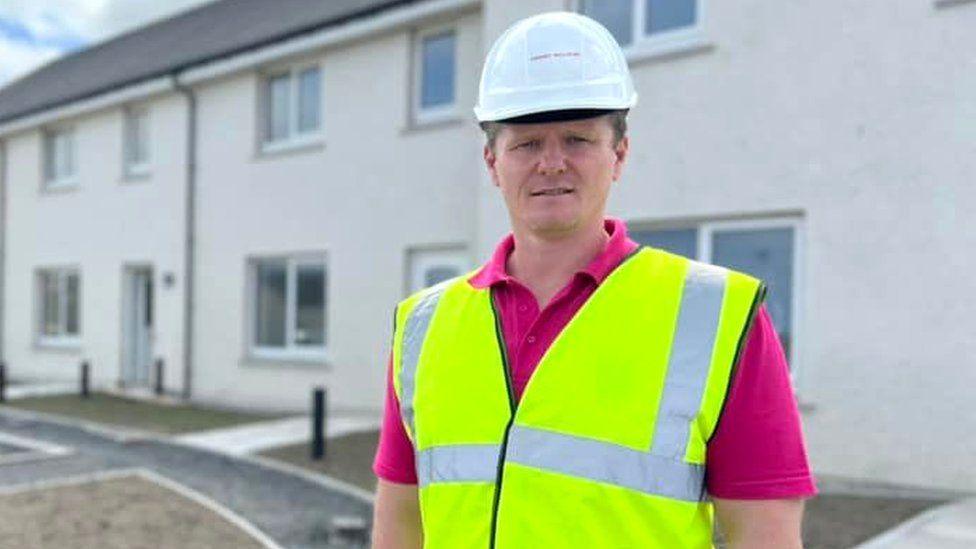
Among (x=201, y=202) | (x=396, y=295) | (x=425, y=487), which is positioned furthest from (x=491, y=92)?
(x=201, y=202)

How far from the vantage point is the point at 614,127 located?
1.55m

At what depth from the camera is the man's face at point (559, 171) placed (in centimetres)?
151

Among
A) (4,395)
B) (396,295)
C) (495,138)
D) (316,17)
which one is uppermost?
(316,17)

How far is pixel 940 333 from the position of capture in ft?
20.0

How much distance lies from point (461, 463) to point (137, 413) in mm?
11037

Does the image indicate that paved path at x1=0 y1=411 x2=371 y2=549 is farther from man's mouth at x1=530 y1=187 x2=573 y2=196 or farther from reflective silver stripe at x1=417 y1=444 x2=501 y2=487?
man's mouth at x1=530 y1=187 x2=573 y2=196

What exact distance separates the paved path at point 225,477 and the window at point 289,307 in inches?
110

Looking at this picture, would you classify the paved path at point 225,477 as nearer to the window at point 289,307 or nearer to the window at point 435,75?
the window at point 289,307

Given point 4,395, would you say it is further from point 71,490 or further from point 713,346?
point 713,346

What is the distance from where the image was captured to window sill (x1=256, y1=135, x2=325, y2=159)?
1121 cm

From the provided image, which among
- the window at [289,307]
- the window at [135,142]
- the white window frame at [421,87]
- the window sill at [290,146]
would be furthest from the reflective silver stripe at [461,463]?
the window at [135,142]

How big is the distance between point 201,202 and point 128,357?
11.7 feet

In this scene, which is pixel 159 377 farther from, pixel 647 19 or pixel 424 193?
pixel 647 19

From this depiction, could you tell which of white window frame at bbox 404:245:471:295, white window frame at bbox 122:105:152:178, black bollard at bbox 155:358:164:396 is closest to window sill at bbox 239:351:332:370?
white window frame at bbox 404:245:471:295
